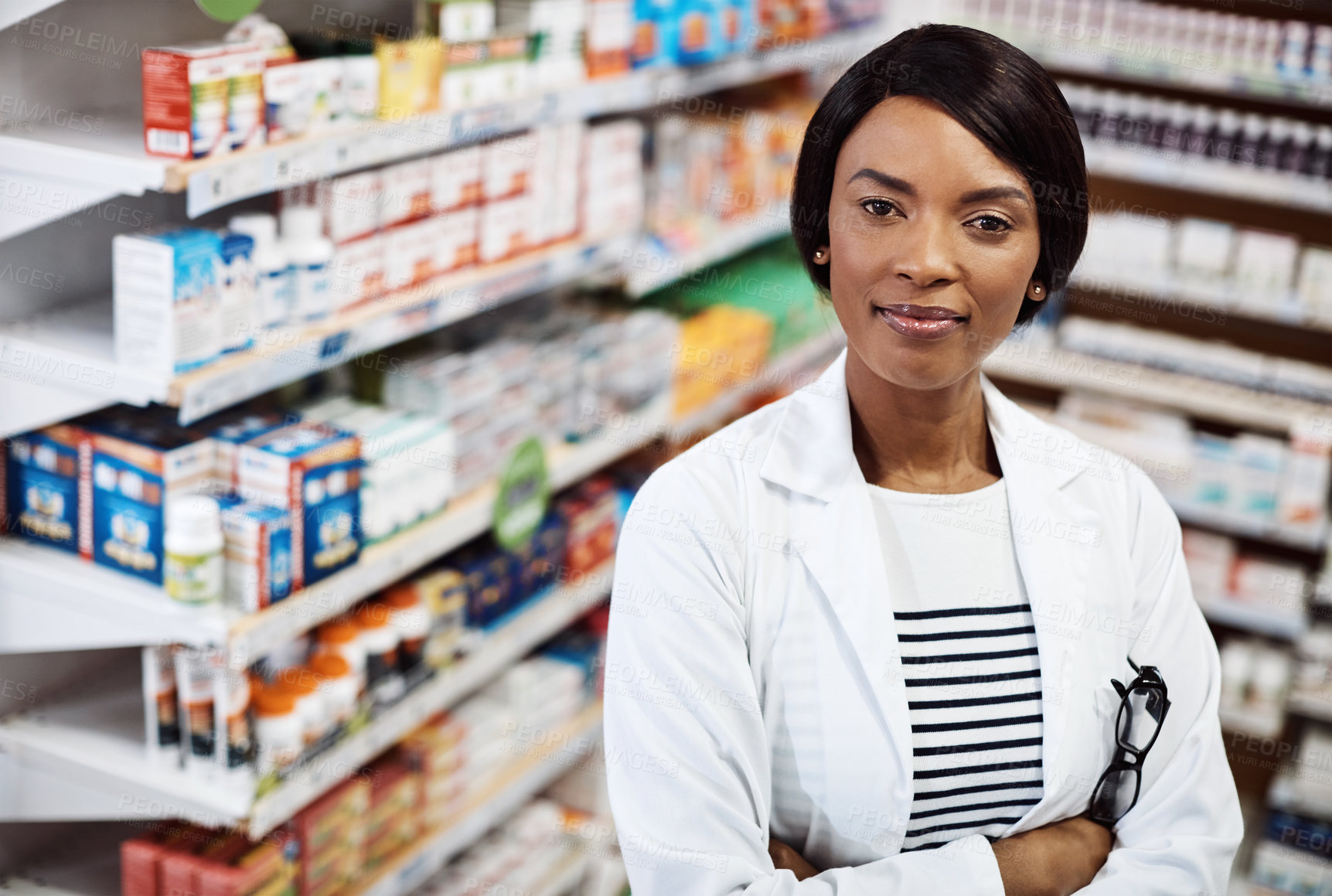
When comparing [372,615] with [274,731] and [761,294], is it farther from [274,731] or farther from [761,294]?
[761,294]

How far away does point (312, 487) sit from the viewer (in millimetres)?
2381

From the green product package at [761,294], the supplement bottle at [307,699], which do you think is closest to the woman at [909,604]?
the supplement bottle at [307,699]

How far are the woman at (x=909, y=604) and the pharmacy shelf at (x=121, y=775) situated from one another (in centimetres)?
124

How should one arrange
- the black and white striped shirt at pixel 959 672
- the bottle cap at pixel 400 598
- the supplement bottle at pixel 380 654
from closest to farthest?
the black and white striped shirt at pixel 959 672, the supplement bottle at pixel 380 654, the bottle cap at pixel 400 598

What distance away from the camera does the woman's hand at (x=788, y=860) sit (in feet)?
4.59

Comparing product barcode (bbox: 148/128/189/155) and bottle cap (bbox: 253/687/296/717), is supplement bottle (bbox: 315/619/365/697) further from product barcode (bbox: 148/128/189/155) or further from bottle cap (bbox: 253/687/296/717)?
product barcode (bbox: 148/128/189/155)

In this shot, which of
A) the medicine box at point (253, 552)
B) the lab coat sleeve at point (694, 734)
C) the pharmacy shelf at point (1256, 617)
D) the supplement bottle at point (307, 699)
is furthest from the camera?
the pharmacy shelf at point (1256, 617)

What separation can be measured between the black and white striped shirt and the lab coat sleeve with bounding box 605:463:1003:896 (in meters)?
0.06

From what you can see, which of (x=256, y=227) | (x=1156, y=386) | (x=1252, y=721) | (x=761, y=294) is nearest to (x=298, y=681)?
(x=256, y=227)

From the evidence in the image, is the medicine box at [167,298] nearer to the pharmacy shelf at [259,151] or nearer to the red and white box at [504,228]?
the pharmacy shelf at [259,151]

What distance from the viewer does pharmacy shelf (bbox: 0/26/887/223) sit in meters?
2.04

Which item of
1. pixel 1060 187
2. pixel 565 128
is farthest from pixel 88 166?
pixel 1060 187

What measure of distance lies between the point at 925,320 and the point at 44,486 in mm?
1773

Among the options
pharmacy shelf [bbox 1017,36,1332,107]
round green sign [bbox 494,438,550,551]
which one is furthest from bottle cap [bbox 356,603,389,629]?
pharmacy shelf [bbox 1017,36,1332,107]
